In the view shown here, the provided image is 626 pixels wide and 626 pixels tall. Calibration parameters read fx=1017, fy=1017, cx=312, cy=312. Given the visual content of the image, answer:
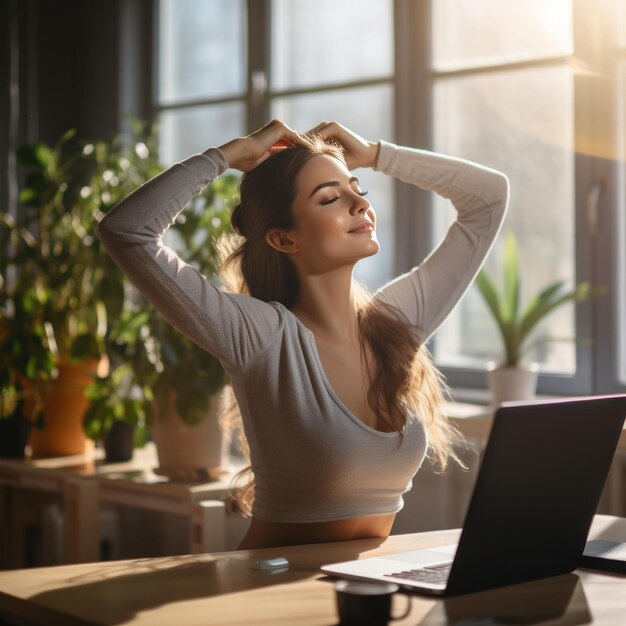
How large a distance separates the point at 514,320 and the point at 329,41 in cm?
151

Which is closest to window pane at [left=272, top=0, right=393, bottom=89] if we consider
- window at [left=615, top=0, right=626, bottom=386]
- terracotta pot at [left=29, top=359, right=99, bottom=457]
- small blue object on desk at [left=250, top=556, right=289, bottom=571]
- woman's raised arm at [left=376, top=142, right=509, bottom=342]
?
window at [left=615, top=0, right=626, bottom=386]

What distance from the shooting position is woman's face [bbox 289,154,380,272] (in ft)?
5.86

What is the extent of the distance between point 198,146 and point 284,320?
2801mm

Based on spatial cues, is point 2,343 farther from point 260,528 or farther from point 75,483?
point 260,528

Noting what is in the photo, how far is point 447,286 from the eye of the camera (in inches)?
80.8

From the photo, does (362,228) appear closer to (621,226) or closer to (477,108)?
(621,226)


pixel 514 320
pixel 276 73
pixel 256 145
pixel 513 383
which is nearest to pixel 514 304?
pixel 514 320

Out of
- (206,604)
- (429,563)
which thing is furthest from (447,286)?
(206,604)

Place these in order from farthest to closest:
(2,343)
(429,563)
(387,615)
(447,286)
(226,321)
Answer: (2,343)
(447,286)
(226,321)
(429,563)
(387,615)

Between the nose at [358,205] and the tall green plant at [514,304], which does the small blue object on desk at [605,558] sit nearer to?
the nose at [358,205]

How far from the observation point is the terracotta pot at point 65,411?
11.1 ft

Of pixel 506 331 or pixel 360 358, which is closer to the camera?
pixel 360 358

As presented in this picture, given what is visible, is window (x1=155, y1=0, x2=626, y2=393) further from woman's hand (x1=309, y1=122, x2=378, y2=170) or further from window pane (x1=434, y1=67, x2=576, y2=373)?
woman's hand (x1=309, y1=122, x2=378, y2=170)

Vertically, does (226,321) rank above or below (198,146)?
below
